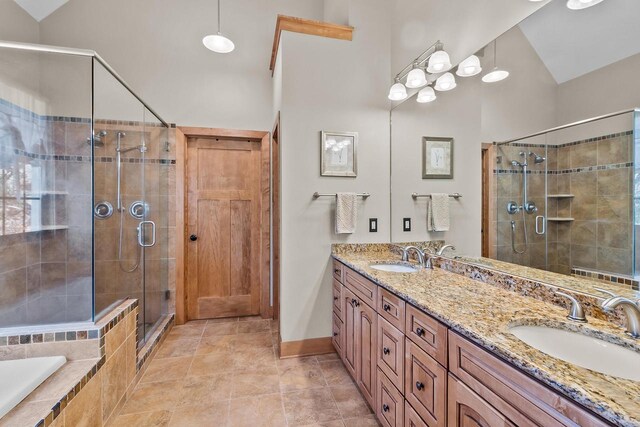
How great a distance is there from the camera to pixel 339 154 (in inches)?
95.3

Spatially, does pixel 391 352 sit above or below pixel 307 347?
above

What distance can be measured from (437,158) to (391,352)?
1382mm

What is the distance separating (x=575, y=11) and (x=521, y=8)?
0.31 metres

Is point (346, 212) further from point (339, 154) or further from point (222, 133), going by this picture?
point (222, 133)

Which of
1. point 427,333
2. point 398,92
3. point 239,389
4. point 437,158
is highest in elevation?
point 398,92

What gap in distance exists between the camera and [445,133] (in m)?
2.00

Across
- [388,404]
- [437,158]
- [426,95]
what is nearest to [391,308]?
[388,404]

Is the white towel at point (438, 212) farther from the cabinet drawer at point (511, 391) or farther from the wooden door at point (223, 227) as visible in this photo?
the wooden door at point (223, 227)

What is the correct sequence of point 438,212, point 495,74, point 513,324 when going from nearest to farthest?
point 513,324 < point 495,74 < point 438,212

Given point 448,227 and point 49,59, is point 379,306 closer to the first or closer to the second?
point 448,227

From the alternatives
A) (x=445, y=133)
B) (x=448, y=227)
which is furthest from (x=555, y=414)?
(x=445, y=133)

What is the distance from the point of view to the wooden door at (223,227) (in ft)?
9.97

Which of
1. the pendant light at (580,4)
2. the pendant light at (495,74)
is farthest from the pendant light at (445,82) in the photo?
the pendant light at (580,4)

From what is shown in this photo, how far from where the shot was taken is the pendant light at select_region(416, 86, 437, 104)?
2107 mm
